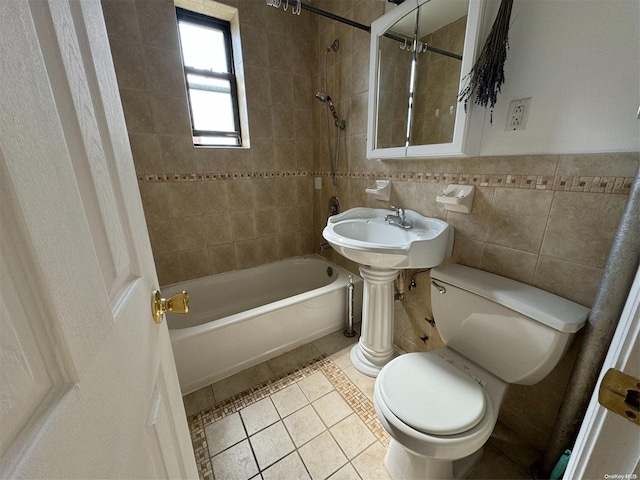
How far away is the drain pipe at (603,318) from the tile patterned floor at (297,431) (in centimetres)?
40

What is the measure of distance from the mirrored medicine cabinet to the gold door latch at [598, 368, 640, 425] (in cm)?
92

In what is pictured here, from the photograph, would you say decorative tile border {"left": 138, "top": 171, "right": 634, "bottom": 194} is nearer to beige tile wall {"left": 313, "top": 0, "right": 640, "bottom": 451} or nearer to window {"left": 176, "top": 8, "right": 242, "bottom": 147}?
beige tile wall {"left": 313, "top": 0, "right": 640, "bottom": 451}

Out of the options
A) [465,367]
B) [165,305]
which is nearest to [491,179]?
[465,367]

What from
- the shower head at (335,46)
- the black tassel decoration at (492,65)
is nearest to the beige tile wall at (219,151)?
the shower head at (335,46)

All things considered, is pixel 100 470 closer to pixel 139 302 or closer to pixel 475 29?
pixel 139 302

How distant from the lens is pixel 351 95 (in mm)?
1727

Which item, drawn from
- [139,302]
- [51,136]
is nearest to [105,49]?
[51,136]

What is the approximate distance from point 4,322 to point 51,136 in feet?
0.56

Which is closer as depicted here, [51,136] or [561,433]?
[51,136]

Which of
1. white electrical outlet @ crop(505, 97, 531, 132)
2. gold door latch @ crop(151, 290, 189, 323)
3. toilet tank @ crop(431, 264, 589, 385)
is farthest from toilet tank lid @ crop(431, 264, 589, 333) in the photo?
gold door latch @ crop(151, 290, 189, 323)

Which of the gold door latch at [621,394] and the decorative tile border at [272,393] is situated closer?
the gold door latch at [621,394]

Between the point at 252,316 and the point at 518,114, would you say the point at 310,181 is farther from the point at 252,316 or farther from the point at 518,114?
the point at 518,114

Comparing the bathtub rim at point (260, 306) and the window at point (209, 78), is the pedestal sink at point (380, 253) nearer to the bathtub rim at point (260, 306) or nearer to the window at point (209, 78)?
the bathtub rim at point (260, 306)

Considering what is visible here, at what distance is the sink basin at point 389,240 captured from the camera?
1122 mm
